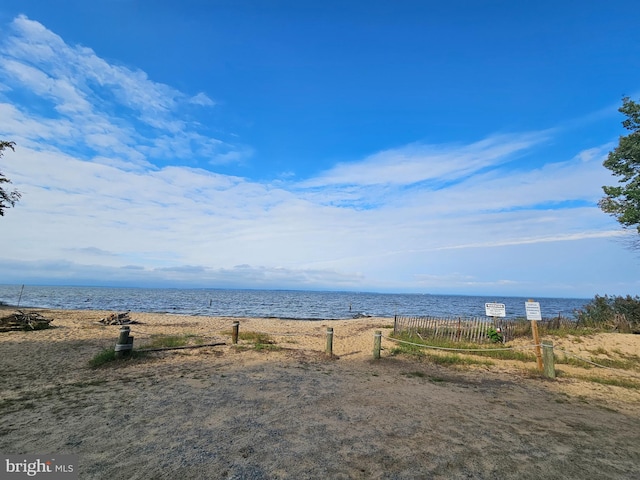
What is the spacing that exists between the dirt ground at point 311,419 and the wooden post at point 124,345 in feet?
1.52

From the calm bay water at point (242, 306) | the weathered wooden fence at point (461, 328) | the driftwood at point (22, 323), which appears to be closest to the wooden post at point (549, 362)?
the weathered wooden fence at point (461, 328)

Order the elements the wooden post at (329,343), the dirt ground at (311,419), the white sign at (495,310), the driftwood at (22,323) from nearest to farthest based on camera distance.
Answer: the dirt ground at (311,419) → the wooden post at (329,343) → the white sign at (495,310) → the driftwood at (22,323)

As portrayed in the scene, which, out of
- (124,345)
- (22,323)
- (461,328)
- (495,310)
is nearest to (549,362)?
(495,310)

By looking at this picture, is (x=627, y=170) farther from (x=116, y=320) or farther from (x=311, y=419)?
(x=116, y=320)

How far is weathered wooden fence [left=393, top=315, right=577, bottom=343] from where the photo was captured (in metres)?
15.6

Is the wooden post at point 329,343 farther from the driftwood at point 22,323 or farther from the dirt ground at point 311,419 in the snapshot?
the driftwood at point 22,323

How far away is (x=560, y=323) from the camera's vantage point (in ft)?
59.1

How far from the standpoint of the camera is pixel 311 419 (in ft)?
19.5

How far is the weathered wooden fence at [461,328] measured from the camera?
51.1 ft

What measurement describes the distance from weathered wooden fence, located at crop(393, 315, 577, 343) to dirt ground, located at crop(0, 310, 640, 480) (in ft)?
16.1

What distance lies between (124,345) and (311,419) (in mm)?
7185

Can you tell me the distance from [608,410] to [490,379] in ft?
9.26

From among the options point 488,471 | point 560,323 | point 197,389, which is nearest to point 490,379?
point 488,471

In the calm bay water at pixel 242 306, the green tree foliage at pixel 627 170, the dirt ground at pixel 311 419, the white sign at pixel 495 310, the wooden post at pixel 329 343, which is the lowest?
the calm bay water at pixel 242 306
